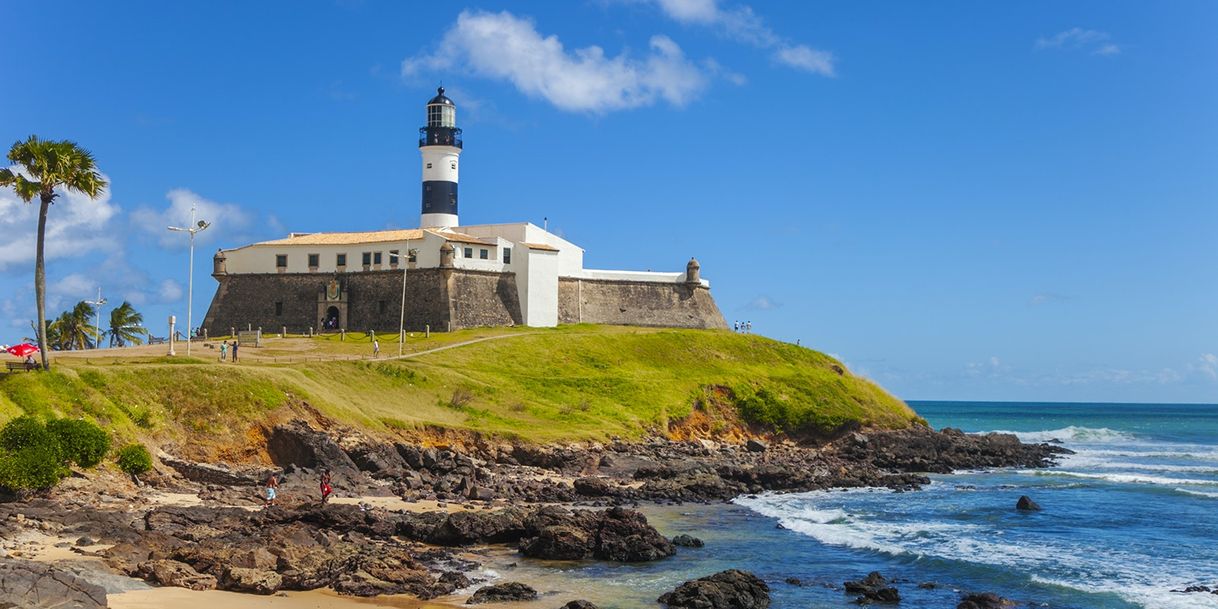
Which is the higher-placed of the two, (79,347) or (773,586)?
(79,347)

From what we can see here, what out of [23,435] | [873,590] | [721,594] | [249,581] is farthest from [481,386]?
[721,594]

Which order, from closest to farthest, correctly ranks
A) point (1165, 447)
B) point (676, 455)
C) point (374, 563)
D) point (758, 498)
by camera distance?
point (374, 563)
point (758, 498)
point (676, 455)
point (1165, 447)

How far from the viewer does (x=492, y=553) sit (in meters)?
30.2

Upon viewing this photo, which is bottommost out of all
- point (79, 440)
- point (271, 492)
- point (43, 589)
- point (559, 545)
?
point (559, 545)

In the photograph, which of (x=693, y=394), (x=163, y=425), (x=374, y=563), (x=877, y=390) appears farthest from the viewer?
(x=877, y=390)

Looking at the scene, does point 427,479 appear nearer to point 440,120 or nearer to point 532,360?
point 532,360

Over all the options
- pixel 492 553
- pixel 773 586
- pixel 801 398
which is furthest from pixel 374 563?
pixel 801 398

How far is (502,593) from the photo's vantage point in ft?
80.0

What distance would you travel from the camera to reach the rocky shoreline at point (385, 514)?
24594mm

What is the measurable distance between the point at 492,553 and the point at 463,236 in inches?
1785

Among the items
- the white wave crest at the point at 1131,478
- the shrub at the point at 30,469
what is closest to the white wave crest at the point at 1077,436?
the white wave crest at the point at 1131,478

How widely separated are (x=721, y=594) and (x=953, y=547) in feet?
38.1

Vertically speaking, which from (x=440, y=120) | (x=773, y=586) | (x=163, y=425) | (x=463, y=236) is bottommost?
(x=773, y=586)

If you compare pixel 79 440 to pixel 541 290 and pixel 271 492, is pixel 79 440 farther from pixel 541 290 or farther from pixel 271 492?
pixel 541 290
